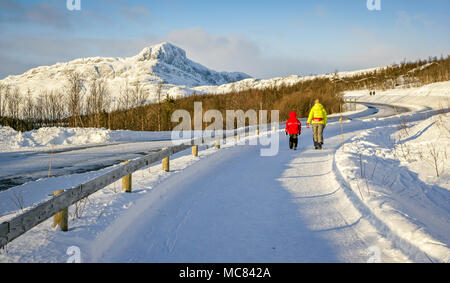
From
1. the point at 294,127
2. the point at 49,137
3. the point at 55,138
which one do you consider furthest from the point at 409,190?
the point at 49,137

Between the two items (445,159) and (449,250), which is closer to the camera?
(449,250)

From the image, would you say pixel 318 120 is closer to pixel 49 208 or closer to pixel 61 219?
pixel 61 219

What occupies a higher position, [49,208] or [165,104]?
[165,104]

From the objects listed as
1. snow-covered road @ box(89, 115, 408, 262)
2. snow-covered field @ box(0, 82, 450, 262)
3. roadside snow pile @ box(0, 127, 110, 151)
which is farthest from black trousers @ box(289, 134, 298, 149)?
roadside snow pile @ box(0, 127, 110, 151)

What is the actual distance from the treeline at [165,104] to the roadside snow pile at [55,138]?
46.2 ft

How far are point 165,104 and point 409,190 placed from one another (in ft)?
185

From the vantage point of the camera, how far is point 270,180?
7.39m

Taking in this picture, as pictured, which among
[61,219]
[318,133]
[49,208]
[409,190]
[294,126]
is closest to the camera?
[49,208]

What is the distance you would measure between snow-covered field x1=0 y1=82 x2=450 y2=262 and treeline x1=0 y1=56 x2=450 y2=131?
2513 centimetres

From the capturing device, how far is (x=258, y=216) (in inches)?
194
